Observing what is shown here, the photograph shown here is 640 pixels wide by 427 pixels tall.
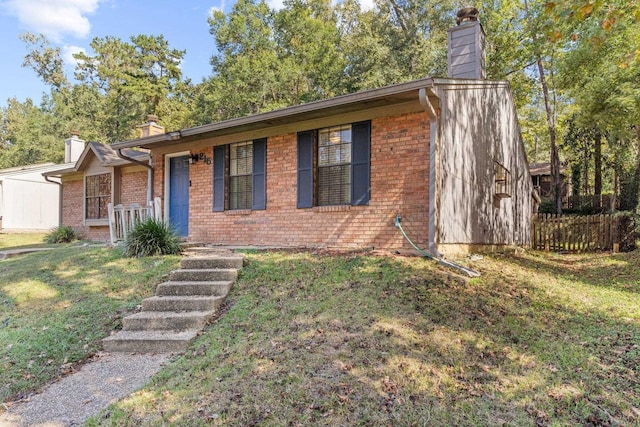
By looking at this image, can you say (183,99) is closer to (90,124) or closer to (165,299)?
(90,124)

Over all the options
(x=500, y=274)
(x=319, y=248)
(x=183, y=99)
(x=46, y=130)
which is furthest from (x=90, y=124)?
(x=500, y=274)

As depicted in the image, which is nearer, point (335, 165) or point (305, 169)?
point (335, 165)

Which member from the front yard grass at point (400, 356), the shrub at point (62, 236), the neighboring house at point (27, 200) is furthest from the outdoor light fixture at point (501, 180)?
the neighboring house at point (27, 200)

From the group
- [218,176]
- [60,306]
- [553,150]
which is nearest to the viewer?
[60,306]

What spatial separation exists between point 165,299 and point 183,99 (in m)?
27.7

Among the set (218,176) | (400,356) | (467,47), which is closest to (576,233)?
(467,47)

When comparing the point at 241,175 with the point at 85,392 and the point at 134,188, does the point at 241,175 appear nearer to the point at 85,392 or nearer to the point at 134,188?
the point at 134,188

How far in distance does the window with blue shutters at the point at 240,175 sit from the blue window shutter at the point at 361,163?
82.0 inches

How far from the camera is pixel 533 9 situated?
50.6 feet

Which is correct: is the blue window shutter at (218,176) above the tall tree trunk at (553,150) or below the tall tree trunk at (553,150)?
below

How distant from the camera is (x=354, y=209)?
23.3 ft

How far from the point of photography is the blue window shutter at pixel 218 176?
8859mm

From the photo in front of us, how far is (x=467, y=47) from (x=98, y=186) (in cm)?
1215

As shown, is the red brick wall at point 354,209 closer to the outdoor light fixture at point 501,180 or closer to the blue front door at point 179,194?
the blue front door at point 179,194
